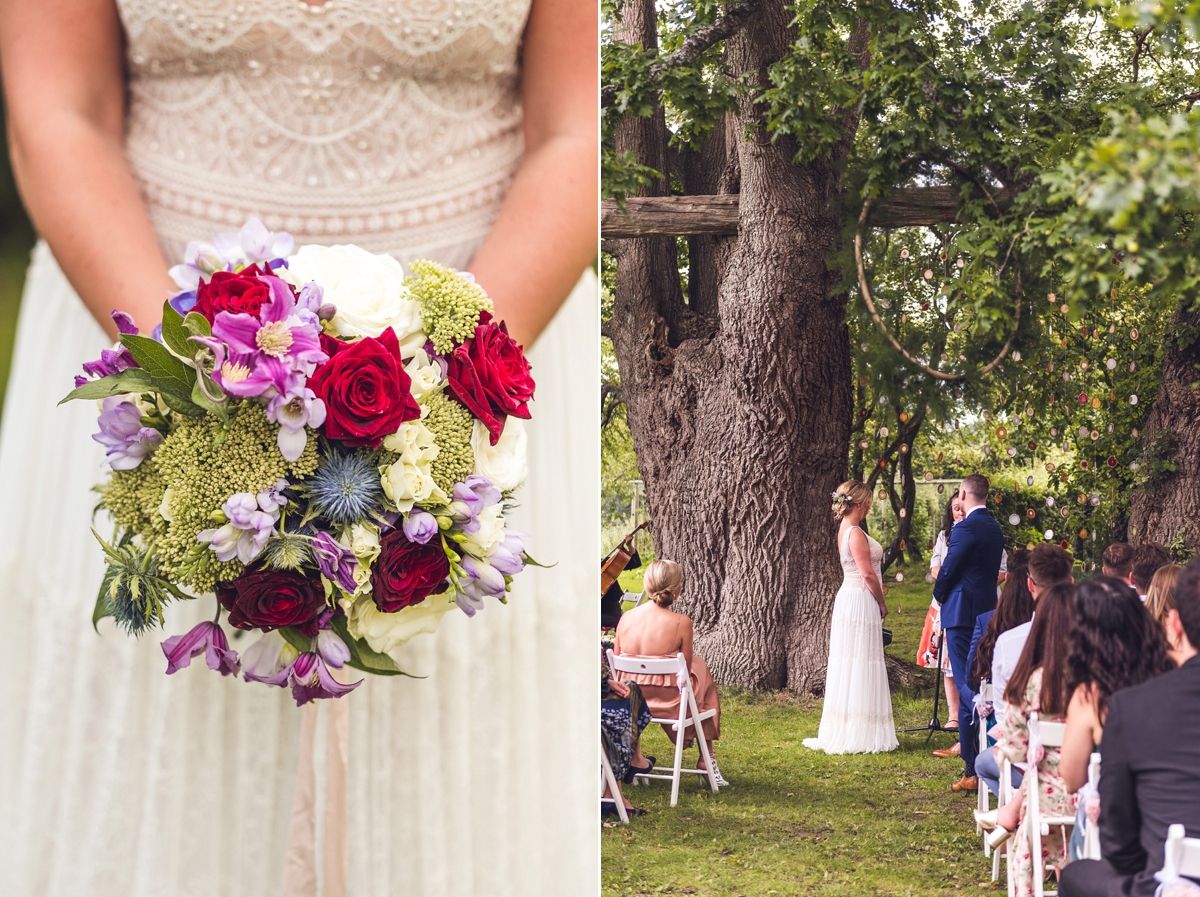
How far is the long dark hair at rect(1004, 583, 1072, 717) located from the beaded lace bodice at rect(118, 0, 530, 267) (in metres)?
2.02

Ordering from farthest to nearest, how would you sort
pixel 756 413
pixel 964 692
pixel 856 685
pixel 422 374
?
pixel 756 413, pixel 856 685, pixel 964 692, pixel 422 374

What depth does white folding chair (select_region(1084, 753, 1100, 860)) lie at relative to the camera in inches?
106

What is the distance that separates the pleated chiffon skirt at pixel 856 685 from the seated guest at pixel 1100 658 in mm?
2655

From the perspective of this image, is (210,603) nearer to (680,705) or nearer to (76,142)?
(76,142)

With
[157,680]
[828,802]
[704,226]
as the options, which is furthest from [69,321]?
[704,226]

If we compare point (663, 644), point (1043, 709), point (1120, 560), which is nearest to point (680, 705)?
point (663, 644)

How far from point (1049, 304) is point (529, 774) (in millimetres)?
2868

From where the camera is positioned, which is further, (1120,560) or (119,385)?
(1120,560)

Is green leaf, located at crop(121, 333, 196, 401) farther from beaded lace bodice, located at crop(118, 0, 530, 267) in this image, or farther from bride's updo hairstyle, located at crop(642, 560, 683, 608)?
bride's updo hairstyle, located at crop(642, 560, 683, 608)

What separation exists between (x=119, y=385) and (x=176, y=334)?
98mm

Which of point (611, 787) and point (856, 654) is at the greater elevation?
point (856, 654)

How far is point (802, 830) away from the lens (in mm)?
4387

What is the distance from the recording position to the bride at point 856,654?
216 inches

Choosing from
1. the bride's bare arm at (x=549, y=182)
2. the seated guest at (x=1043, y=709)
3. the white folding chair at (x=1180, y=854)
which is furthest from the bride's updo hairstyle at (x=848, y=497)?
the bride's bare arm at (x=549, y=182)
